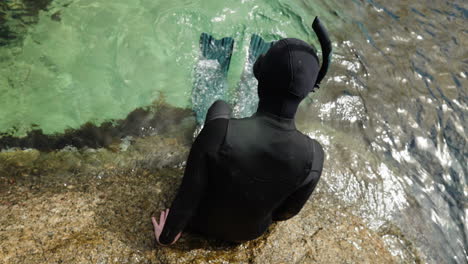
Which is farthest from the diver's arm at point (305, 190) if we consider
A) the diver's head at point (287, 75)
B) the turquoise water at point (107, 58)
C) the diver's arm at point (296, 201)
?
the turquoise water at point (107, 58)

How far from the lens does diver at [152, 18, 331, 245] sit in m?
1.81

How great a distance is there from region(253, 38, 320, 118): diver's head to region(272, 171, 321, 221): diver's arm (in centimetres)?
50

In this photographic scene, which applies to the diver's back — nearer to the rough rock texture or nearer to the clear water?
the rough rock texture

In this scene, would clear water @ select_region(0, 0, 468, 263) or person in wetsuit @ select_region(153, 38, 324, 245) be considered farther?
clear water @ select_region(0, 0, 468, 263)

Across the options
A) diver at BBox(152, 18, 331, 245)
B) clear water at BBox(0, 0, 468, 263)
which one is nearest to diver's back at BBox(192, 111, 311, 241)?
diver at BBox(152, 18, 331, 245)

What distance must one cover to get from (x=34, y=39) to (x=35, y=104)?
0.96 meters

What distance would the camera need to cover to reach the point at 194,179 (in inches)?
78.7

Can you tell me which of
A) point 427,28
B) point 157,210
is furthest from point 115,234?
point 427,28

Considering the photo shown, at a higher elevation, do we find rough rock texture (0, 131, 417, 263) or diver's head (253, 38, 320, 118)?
diver's head (253, 38, 320, 118)

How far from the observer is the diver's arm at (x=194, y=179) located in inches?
74.6

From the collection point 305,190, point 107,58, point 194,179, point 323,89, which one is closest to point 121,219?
point 194,179

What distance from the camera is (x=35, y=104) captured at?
3506 millimetres

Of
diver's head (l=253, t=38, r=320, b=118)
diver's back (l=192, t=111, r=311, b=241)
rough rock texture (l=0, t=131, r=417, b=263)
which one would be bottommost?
rough rock texture (l=0, t=131, r=417, b=263)

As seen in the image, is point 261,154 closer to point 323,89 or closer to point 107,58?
point 107,58
